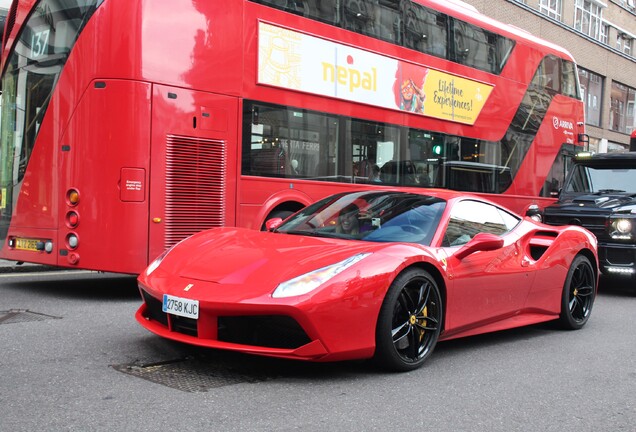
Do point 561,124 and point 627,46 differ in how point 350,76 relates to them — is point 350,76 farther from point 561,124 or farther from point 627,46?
point 627,46

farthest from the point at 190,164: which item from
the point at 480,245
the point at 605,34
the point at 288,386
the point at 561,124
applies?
the point at 605,34

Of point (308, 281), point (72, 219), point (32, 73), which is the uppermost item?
point (32, 73)

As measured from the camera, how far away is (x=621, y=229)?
9109 mm

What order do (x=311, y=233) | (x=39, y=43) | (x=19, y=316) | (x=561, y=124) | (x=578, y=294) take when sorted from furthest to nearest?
(x=561, y=124) < (x=39, y=43) < (x=578, y=294) < (x=19, y=316) < (x=311, y=233)

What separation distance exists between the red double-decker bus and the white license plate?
9.95ft

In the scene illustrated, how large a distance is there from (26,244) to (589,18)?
3041cm

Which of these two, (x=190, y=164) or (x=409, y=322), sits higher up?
(x=190, y=164)

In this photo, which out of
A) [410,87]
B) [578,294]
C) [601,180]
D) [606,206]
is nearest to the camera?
[578,294]

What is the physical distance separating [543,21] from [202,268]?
26.0 metres

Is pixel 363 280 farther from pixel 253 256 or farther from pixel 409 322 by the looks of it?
pixel 253 256

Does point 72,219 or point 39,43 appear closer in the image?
point 72,219

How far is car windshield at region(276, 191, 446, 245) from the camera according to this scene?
4.94m

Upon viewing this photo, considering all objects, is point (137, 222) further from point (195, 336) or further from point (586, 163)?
point (586, 163)

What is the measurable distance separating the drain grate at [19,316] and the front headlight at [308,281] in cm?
291
